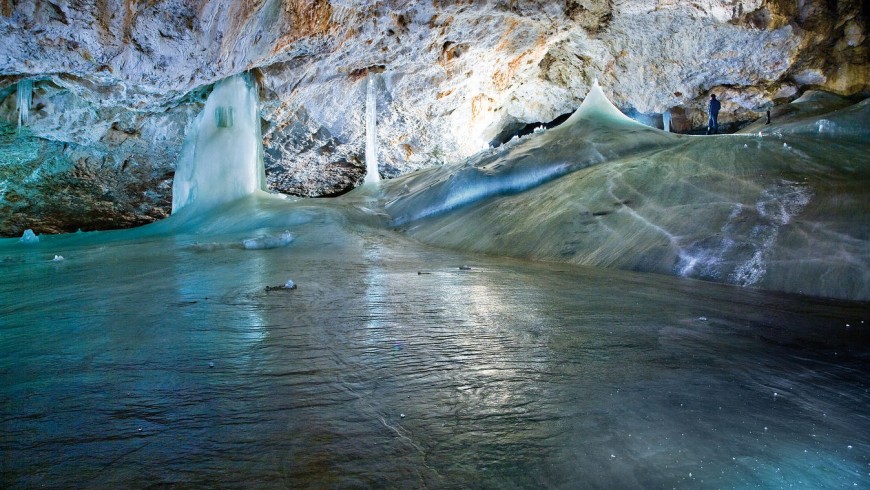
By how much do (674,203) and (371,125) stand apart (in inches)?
274

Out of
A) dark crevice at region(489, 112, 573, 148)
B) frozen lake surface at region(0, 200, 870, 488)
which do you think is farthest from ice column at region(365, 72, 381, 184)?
frozen lake surface at region(0, 200, 870, 488)

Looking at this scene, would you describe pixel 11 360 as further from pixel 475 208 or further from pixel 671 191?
pixel 475 208

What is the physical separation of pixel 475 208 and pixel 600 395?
5.57 meters

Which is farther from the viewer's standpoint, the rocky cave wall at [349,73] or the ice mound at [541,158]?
the rocky cave wall at [349,73]

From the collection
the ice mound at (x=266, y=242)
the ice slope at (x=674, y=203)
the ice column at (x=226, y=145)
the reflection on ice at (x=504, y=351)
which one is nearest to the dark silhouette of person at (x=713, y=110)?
the ice slope at (x=674, y=203)

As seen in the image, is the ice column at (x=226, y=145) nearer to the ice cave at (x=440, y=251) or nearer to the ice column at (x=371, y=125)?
the ice cave at (x=440, y=251)

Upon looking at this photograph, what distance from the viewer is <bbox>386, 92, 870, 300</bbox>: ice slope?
3.98 m

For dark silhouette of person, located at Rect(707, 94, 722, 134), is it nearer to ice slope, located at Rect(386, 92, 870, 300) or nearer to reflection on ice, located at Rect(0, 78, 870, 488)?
ice slope, located at Rect(386, 92, 870, 300)

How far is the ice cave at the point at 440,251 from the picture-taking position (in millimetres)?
1541

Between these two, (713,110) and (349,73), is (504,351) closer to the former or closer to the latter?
(349,73)

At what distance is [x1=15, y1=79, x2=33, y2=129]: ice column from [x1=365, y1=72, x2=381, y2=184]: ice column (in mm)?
5350

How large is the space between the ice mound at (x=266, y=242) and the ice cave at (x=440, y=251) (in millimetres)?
136

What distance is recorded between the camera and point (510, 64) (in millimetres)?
11164

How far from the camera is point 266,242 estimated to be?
661cm
